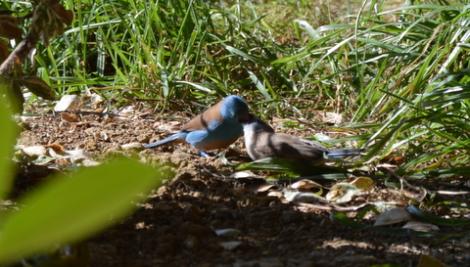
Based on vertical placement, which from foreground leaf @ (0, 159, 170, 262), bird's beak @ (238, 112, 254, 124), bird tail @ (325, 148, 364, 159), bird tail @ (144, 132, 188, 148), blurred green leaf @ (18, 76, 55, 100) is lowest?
bird tail @ (144, 132, 188, 148)

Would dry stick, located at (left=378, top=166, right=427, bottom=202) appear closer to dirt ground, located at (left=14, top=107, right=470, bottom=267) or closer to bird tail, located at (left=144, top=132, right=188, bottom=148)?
dirt ground, located at (left=14, top=107, right=470, bottom=267)

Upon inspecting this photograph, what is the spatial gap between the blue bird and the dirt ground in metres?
0.31

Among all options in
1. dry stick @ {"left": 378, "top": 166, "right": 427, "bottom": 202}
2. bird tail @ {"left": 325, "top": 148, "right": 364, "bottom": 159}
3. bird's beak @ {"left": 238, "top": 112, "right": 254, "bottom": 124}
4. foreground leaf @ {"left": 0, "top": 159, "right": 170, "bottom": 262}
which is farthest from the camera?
bird's beak @ {"left": 238, "top": 112, "right": 254, "bottom": 124}

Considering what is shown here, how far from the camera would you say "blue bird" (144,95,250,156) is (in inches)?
140

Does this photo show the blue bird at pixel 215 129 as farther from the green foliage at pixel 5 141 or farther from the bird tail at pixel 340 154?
the green foliage at pixel 5 141

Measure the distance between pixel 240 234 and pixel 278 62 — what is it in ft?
6.63

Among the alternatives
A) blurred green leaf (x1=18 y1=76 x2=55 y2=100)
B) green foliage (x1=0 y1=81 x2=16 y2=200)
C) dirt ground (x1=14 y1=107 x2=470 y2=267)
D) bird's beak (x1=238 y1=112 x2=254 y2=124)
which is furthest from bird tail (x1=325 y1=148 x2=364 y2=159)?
green foliage (x1=0 y1=81 x2=16 y2=200)

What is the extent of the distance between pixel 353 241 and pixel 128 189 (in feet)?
7.32

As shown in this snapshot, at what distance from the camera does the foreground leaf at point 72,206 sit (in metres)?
0.25

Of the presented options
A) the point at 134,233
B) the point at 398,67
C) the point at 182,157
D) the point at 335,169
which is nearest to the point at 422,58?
the point at 398,67

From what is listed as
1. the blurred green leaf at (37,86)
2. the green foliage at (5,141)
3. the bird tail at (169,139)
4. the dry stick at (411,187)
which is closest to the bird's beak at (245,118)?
the bird tail at (169,139)

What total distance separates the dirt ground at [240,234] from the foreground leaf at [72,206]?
1.82 metres

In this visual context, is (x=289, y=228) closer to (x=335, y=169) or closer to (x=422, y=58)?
(x=335, y=169)

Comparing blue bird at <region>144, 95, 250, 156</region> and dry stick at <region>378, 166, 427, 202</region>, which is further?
blue bird at <region>144, 95, 250, 156</region>
